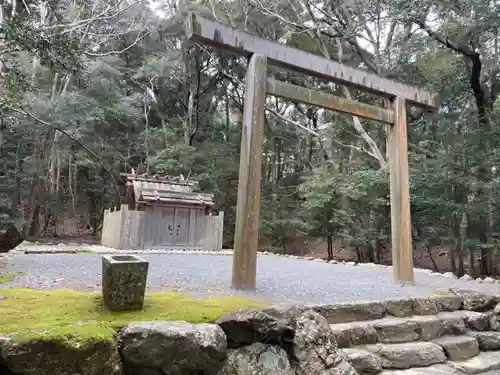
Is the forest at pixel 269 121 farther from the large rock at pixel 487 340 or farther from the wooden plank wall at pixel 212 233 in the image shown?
the large rock at pixel 487 340

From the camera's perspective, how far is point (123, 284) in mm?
2590

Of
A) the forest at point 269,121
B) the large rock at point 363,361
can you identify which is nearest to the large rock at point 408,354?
the large rock at point 363,361

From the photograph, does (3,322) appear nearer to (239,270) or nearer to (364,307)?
(239,270)

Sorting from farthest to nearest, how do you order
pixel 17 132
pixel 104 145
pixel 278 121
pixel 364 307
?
pixel 278 121, pixel 104 145, pixel 17 132, pixel 364 307

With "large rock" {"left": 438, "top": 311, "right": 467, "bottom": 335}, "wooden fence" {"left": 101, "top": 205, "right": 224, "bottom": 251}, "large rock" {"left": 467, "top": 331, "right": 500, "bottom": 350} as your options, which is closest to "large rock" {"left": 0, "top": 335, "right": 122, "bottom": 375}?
"large rock" {"left": 438, "top": 311, "right": 467, "bottom": 335}

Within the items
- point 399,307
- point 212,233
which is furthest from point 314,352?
point 212,233

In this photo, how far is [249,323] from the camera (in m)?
2.41

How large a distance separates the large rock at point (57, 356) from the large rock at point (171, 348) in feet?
0.51

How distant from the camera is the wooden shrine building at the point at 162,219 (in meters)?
9.88

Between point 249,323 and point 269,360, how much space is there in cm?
28

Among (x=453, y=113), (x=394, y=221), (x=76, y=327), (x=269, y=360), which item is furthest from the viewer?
(x=453, y=113)

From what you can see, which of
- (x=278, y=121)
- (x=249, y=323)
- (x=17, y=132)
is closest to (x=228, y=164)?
(x=278, y=121)

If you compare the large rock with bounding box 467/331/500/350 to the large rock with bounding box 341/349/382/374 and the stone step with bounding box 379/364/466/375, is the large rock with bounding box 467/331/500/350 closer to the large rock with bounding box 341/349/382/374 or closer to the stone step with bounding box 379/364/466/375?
the stone step with bounding box 379/364/466/375

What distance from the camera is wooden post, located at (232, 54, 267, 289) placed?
12.7 feet
